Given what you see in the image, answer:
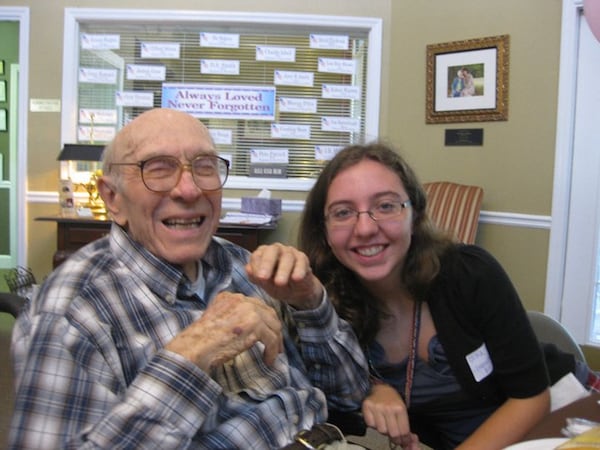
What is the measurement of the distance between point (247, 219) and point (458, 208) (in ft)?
4.85

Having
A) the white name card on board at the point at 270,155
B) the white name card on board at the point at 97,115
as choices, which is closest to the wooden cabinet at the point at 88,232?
the white name card on board at the point at 270,155

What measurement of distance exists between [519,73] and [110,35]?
3217 mm

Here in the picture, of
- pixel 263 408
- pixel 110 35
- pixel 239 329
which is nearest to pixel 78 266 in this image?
pixel 239 329

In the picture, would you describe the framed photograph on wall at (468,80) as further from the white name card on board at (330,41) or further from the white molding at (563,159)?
the white name card on board at (330,41)

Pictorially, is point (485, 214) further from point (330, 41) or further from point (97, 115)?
point (97, 115)

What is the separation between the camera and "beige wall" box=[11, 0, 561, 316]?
11.3 ft

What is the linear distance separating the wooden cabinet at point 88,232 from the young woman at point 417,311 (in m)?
2.18

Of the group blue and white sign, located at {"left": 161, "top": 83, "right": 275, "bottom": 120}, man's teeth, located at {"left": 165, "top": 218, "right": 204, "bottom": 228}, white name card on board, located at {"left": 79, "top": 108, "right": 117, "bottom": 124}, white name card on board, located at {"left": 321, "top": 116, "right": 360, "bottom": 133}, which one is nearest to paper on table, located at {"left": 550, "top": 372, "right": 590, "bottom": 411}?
man's teeth, located at {"left": 165, "top": 218, "right": 204, "bottom": 228}

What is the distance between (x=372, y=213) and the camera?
121 cm

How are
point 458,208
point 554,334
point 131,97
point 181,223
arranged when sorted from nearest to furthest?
point 181,223 < point 554,334 < point 458,208 < point 131,97

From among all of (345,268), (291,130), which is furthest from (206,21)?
(345,268)

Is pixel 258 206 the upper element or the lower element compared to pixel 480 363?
upper

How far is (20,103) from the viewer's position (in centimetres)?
414

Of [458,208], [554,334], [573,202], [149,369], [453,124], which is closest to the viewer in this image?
[149,369]
